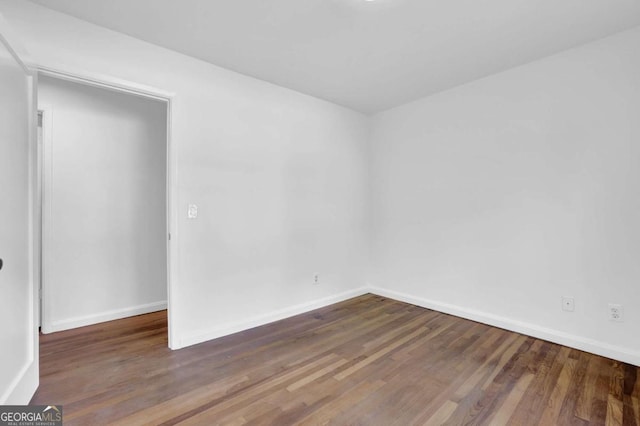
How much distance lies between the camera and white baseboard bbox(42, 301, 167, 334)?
2.81 m

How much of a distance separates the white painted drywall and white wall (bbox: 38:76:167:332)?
1.29 m

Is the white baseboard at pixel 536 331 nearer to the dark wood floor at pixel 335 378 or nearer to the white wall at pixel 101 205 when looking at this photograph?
the dark wood floor at pixel 335 378

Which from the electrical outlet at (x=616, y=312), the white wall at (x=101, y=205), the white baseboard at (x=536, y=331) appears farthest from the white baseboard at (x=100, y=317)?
the electrical outlet at (x=616, y=312)

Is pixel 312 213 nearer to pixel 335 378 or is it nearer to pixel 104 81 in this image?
pixel 335 378

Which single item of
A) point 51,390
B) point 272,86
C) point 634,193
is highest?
point 272,86

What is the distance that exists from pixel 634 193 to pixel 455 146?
1488mm

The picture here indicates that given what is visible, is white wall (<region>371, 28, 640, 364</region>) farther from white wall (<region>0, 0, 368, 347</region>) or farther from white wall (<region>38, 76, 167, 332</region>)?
white wall (<region>38, 76, 167, 332</region>)

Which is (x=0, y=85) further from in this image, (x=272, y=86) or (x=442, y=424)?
(x=442, y=424)

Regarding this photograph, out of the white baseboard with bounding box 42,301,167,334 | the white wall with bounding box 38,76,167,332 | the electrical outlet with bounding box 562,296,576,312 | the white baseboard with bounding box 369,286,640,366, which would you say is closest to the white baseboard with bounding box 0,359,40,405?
the white baseboard with bounding box 42,301,167,334

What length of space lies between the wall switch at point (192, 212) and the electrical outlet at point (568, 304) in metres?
3.34

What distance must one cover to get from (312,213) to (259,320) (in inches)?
52.2

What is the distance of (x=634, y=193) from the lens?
223 centimetres

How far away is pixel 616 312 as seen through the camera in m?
2.31

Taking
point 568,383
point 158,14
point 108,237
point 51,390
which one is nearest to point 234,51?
point 158,14
